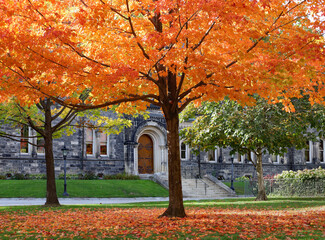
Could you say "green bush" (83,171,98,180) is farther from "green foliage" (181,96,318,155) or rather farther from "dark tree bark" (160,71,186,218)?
"dark tree bark" (160,71,186,218)

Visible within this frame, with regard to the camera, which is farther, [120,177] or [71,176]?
[120,177]

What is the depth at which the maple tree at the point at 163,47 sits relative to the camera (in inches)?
376

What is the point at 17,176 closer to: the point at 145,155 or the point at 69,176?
the point at 69,176

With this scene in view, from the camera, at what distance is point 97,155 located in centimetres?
3044

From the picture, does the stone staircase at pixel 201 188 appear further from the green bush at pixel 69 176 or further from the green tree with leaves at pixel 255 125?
the green tree with leaves at pixel 255 125

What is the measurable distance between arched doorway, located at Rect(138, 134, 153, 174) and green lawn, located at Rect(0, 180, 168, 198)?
4.75 m

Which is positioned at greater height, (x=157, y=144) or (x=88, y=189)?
(x=157, y=144)

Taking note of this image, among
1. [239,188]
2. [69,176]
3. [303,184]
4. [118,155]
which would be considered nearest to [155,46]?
[303,184]

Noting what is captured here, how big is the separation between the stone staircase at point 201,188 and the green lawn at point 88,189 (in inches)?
67.8

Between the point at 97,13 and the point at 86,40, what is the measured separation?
6.08 ft

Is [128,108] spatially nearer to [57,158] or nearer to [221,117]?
[221,117]

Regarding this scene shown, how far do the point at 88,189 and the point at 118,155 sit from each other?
23.4ft

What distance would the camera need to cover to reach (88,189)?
24.4 meters

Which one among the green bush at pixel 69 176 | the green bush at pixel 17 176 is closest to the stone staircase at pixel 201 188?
the green bush at pixel 69 176
